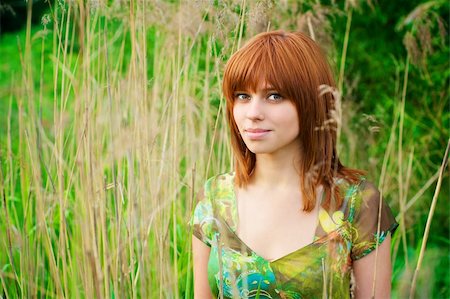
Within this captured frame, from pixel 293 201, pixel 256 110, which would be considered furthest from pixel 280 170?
pixel 256 110

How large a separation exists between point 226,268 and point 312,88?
17.2 inches

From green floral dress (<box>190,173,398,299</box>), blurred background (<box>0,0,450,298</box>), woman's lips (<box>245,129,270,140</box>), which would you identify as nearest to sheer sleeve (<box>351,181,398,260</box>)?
green floral dress (<box>190,173,398,299</box>)

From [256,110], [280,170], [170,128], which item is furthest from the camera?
[170,128]

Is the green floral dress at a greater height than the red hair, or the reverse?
the red hair

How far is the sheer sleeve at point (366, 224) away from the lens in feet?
5.50

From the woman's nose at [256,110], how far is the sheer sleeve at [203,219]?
0.29 metres

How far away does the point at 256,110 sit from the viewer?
1619 millimetres

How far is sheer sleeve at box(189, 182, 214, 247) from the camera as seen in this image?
5.92 feet

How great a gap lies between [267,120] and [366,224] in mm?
319

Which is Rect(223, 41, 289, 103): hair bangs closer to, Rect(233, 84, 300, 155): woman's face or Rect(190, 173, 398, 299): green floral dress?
Rect(233, 84, 300, 155): woman's face

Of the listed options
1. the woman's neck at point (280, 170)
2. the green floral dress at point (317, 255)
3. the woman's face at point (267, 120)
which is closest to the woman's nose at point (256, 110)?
the woman's face at point (267, 120)

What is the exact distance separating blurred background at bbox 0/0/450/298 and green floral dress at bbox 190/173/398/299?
0.14m

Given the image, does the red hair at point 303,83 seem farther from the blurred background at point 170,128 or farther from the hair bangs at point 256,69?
the blurred background at point 170,128

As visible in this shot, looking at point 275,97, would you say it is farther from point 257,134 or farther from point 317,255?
point 317,255
